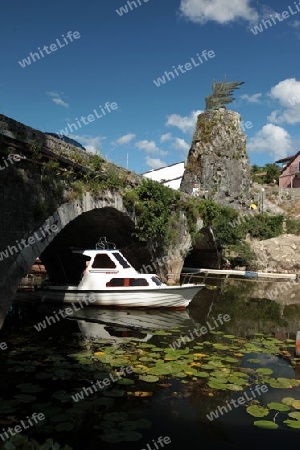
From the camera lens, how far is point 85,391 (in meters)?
6.48

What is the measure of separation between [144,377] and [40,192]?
5.39 metres

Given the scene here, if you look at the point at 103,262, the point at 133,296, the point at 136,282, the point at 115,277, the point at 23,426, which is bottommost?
the point at 23,426

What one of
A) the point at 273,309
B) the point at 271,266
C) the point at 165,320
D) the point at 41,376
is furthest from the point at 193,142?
the point at 41,376

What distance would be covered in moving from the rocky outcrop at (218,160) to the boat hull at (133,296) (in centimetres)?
2165

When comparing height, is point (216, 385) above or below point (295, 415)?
above

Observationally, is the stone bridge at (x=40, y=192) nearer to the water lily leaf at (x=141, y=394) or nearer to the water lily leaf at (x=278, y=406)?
the water lily leaf at (x=141, y=394)

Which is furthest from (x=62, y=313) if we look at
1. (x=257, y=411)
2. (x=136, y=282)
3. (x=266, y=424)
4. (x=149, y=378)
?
(x=266, y=424)

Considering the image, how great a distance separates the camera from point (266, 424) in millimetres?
5492

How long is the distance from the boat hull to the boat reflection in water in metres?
0.26

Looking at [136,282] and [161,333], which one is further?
[136,282]

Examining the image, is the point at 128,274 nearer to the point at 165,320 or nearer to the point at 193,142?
the point at 165,320

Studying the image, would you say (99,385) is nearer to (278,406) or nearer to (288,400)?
(278,406)

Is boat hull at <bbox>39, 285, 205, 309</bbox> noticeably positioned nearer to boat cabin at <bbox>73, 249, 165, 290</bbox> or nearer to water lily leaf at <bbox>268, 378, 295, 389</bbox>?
boat cabin at <bbox>73, 249, 165, 290</bbox>

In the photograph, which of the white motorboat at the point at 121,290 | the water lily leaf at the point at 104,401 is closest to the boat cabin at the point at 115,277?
the white motorboat at the point at 121,290
